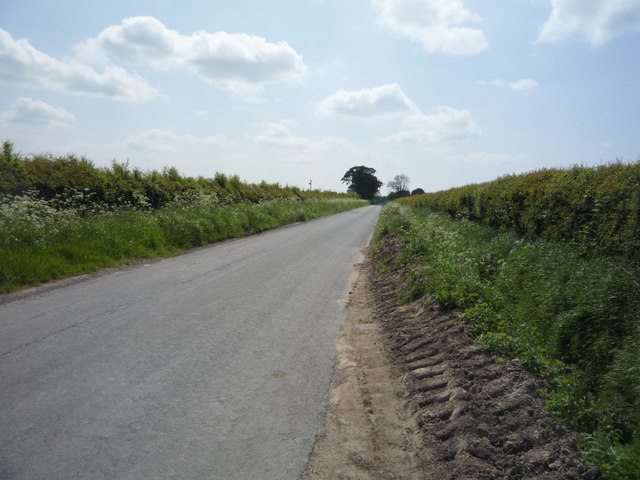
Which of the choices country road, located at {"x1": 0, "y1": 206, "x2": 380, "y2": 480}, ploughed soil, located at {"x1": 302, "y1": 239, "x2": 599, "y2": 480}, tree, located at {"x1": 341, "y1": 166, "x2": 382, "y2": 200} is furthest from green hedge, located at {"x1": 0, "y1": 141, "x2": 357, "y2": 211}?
tree, located at {"x1": 341, "y1": 166, "x2": 382, "y2": 200}

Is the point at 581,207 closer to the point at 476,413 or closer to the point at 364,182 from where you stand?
the point at 476,413

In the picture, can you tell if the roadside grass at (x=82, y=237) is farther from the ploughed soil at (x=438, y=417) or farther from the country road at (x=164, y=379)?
the ploughed soil at (x=438, y=417)

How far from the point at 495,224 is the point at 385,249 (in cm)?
334

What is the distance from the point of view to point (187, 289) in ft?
28.9

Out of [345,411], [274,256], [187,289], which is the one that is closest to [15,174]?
[274,256]

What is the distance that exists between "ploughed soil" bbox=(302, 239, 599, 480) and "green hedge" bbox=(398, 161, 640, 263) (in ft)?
8.34

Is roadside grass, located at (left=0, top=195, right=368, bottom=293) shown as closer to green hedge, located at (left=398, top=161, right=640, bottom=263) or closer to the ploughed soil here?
the ploughed soil

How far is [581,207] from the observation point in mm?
7410

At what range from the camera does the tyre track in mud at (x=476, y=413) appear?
318 centimetres

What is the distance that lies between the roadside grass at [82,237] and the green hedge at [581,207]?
999 cm

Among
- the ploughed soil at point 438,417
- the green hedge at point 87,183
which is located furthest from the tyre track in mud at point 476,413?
the green hedge at point 87,183

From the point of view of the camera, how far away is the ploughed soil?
3.26 m

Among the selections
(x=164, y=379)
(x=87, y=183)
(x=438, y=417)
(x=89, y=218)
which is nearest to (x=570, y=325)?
(x=438, y=417)

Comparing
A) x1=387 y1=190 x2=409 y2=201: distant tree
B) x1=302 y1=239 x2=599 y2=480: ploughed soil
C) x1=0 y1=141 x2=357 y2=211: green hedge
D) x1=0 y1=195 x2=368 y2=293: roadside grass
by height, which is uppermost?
x1=387 y1=190 x2=409 y2=201: distant tree
